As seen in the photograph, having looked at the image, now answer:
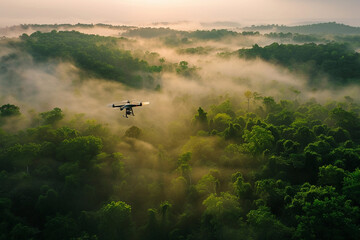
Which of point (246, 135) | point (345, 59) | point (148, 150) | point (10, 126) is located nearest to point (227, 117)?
point (246, 135)

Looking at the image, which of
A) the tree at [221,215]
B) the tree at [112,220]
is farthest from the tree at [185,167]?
the tree at [112,220]

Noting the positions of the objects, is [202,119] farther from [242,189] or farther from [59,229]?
[59,229]

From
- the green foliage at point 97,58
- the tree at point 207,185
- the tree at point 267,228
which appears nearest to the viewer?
the tree at point 267,228

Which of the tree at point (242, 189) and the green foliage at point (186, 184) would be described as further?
the tree at point (242, 189)

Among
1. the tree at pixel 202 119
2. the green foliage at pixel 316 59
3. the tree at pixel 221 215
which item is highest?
the green foliage at pixel 316 59

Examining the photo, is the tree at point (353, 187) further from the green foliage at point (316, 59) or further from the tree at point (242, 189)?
the green foliage at point (316, 59)

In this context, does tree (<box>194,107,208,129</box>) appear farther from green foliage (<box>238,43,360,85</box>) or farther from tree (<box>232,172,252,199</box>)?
green foliage (<box>238,43,360,85</box>)

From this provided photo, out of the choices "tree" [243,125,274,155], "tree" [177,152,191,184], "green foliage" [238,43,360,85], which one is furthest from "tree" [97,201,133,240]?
"green foliage" [238,43,360,85]

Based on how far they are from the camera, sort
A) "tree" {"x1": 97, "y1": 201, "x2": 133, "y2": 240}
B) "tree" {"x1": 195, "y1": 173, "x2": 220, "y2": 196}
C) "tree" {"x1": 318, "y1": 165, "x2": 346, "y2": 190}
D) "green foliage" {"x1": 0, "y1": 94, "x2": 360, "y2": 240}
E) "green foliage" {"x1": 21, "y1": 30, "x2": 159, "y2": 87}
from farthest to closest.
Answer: "green foliage" {"x1": 21, "y1": 30, "x2": 159, "y2": 87}, "tree" {"x1": 195, "y1": 173, "x2": 220, "y2": 196}, "tree" {"x1": 97, "y1": 201, "x2": 133, "y2": 240}, "tree" {"x1": 318, "y1": 165, "x2": 346, "y2": 190}, "green foliage" {"x1": 0, "y1": 94, "x2": 360, "y2": 240}

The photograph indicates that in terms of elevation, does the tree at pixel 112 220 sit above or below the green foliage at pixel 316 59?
below

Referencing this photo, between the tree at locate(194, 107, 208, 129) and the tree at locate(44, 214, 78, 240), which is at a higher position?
the tree at locate(194, 107, 208, 129)

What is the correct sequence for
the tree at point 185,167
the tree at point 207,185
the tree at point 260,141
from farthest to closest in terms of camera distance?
the tree at point 260,141
the tree at point 185,167
the tree at point 207,185
